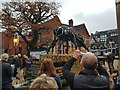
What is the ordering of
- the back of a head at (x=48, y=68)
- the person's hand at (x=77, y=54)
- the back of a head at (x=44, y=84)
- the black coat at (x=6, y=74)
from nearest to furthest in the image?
the back of a head at (x=44, y=84) < the person's hand at (x=77, y=54) < the back of a head at (x=48, y=68) < the black coat at (x=6, y=74)

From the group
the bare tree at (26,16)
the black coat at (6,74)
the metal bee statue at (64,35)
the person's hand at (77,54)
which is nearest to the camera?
the person's hand at (77,54)

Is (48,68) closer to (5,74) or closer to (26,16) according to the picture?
(5,74)

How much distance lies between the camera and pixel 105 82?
127 inches

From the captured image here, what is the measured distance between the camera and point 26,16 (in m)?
37.4

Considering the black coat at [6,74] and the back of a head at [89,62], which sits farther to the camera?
the black coat at [6,74]

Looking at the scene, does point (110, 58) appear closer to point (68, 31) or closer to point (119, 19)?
point (68, 31)

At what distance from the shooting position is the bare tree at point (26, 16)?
36.5 m

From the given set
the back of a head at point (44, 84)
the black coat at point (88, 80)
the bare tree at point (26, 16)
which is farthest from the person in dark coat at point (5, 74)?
the bare tree at point (26, 16)

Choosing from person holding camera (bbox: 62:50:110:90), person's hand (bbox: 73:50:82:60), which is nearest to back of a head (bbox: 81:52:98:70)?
person holding camera (bbox: 62:50:110:90)

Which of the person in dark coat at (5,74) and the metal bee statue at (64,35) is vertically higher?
the metal bee statue at (64,35)

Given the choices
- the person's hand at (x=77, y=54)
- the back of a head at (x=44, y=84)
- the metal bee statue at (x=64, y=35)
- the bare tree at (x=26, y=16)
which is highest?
the bare tree at (x=26, y=16)

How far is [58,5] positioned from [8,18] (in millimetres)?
7558

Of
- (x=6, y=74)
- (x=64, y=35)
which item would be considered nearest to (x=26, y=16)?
→ (x=64, y=35)

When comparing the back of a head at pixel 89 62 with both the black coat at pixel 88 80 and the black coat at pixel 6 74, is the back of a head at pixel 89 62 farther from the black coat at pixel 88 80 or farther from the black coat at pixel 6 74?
the black coat at pixel 6 74
